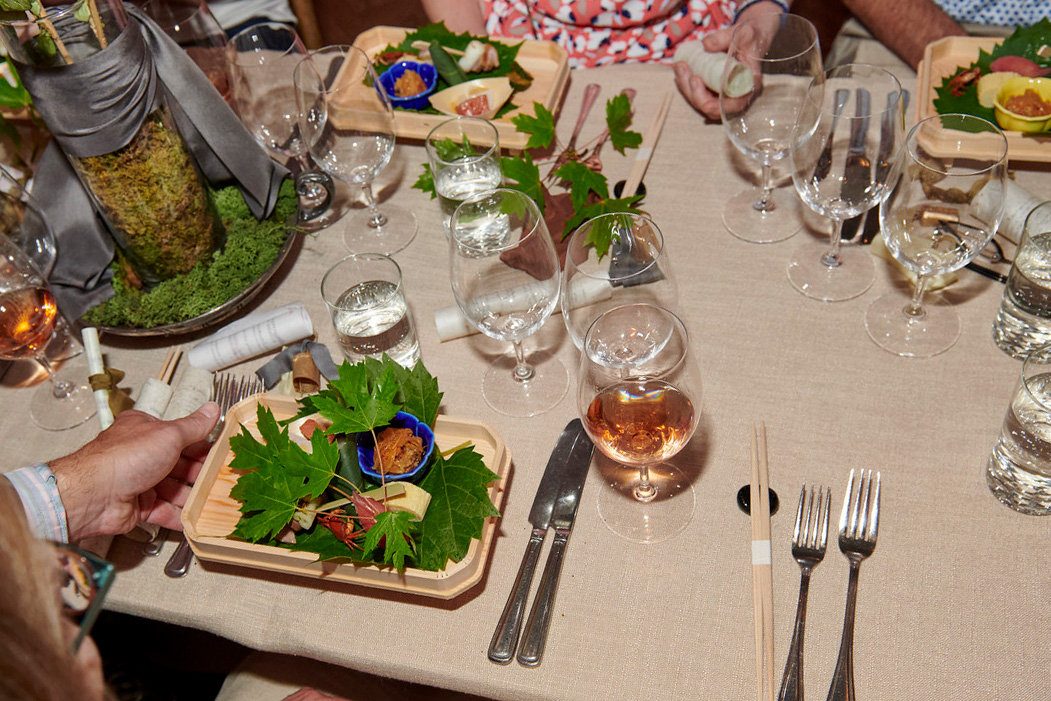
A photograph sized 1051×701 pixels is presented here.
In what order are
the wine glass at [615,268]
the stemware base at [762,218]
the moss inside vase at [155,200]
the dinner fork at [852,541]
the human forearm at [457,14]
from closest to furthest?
1. the dinner fork at [852,541]
2. the wine glass at [615,268]
3. the moss inside vase at [155,200]
4. the stemware base at [762,218]
5. the human forearm at [457,14]

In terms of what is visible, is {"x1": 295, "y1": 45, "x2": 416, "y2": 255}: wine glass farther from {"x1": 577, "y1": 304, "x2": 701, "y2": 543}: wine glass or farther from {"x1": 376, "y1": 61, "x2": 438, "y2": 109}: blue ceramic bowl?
{"x1": 577, "y1": 304, "x2": 701, "y2": 543}: wine glass

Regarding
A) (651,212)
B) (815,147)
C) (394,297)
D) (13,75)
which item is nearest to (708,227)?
(651,212)

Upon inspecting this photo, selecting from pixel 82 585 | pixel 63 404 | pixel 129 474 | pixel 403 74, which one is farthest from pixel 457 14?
pixel 82 585

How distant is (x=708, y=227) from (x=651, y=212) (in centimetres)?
10

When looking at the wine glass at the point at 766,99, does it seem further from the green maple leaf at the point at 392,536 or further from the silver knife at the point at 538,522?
the green maple leaf at the point at 392,536

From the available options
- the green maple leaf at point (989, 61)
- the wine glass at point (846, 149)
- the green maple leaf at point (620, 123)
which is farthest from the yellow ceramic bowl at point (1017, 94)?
the green maple leaf at point (620, 123)

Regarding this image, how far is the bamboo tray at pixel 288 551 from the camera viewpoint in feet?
2.96

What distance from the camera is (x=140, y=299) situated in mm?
1276

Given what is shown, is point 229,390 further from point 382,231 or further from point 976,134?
point 976,134

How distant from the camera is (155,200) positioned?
1.21 metres

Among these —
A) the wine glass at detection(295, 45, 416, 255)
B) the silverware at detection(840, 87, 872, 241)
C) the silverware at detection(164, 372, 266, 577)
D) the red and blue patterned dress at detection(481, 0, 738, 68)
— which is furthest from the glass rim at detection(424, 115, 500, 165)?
the red and blue patterned dress at detection(481, 0, 738, 68)

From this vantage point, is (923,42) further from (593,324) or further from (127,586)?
(127,586)

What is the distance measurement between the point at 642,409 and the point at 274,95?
2.99ft

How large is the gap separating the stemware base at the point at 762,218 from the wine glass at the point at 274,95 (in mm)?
678
